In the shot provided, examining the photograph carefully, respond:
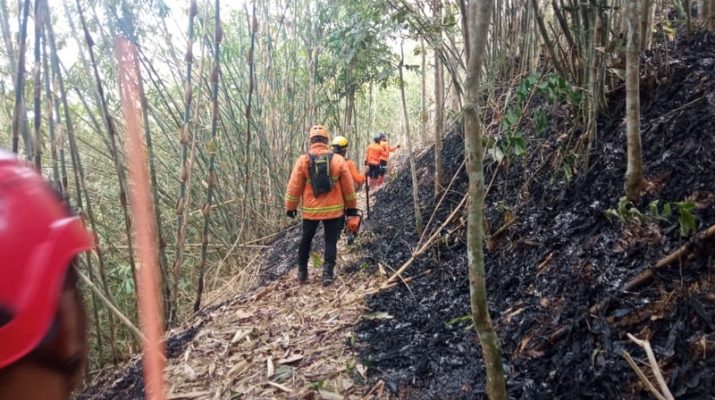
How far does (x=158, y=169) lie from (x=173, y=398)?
4.64m

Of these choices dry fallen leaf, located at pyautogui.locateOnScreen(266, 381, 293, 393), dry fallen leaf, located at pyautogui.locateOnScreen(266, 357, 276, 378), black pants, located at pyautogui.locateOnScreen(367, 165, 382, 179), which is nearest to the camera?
dry fallen leaf, located at pyautogui.locateOnScreen(266, 381, 293, 393)

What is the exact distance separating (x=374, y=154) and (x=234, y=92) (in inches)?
108

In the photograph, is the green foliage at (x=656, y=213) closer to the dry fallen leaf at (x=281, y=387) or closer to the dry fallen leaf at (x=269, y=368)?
the dry fallen leaf at (x=281, y=387)

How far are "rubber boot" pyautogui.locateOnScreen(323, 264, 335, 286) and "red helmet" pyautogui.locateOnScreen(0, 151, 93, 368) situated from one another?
3.15 metres

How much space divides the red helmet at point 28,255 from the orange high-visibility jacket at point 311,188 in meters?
3.04

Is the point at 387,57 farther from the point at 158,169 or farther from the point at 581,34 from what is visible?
the point at 158,169

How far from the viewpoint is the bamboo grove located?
2.60 meters

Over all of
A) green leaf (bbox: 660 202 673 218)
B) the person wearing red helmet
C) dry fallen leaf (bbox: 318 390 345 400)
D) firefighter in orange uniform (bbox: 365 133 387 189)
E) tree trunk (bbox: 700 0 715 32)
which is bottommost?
dry fallen leaf (bbox: 318 390 345 400)

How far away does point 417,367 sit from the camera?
2.16 meters

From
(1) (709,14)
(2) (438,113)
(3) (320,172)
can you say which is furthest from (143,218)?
(1) (709,14)

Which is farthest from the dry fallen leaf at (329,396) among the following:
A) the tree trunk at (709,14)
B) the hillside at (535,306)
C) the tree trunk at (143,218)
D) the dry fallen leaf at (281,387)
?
the tree trunk at (709,14)

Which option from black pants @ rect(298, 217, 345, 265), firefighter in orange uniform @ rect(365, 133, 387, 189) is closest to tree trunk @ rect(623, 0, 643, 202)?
black pants @ rect(298, 217, 345, 265)

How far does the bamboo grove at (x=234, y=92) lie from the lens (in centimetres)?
260

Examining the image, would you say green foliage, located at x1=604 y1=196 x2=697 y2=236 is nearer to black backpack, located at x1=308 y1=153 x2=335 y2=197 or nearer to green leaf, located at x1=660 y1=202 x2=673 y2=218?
green leaf, located at x1=660 y1=202 x2=673 y2=218
